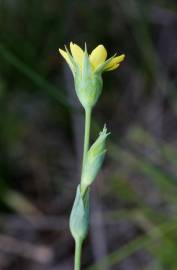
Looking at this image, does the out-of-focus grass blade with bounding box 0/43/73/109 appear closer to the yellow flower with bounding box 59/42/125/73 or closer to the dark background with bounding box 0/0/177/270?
the yellow flower with bounding box 59/42/125/73

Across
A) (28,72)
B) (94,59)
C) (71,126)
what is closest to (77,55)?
(94,59)

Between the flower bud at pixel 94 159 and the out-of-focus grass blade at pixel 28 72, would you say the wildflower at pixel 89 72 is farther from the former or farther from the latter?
the out-of-focus grass blade at pixel 28 72

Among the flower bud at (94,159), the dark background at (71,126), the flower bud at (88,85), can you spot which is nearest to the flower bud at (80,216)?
the flower bud at (94,159)

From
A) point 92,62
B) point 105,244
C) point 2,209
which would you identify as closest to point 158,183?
point 105,244

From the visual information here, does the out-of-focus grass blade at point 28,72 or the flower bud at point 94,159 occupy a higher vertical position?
the out-of-focus grass blade at point 28,72

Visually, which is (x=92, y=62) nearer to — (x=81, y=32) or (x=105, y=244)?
(x=105, y=244)

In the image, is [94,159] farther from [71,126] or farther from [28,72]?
[71,126]
